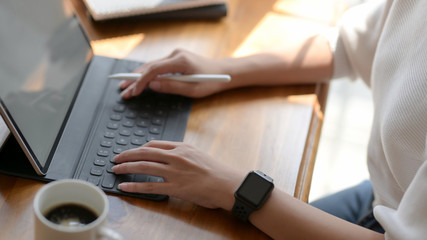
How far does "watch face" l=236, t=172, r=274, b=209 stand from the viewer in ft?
2.47

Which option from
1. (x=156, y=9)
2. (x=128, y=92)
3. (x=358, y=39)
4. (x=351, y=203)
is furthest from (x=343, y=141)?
(x=128, y=92)

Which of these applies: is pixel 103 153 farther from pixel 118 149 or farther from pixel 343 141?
pixel 343 141

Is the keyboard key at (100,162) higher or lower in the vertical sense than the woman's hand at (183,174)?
higher

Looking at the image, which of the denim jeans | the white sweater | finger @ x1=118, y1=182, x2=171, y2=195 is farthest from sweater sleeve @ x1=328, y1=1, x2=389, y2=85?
finger @ x1=118, y1=182, x2=171, y2=195

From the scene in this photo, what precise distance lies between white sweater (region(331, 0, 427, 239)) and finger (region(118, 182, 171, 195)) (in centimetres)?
32

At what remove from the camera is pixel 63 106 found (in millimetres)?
830

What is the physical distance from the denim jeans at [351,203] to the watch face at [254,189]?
13.7 inches

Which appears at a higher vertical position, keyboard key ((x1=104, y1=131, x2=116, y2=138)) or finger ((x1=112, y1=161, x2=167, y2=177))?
keyboard key ((x1=104, y1=131, x2=116, y2=138))

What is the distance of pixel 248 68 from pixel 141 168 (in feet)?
1.06

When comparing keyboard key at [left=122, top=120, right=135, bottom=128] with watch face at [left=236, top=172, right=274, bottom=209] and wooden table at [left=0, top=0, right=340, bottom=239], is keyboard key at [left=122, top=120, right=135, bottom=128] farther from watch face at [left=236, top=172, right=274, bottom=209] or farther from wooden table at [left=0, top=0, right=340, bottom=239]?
watch face at [left=236, top=172, right=274, bottom=209]

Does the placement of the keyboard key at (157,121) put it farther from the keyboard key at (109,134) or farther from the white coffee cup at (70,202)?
the white coffee cup at (70,202)

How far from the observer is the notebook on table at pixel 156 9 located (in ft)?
3.40

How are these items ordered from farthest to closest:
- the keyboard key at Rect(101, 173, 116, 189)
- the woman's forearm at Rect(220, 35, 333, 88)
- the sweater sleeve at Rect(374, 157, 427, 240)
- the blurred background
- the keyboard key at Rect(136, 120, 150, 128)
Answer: the blurred background
the woman's forearm at Rect(220, 35, 333, 88)
the keyboard key at Rect(136, 120, 150, 128)
the keyboard key at Rect(101, 173, 116, 189)
the sweater sleeve at Rect(374, 157, 427, 240)

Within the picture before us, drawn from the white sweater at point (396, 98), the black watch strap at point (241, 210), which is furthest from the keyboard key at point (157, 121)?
the white sweater at point (396, 98)
